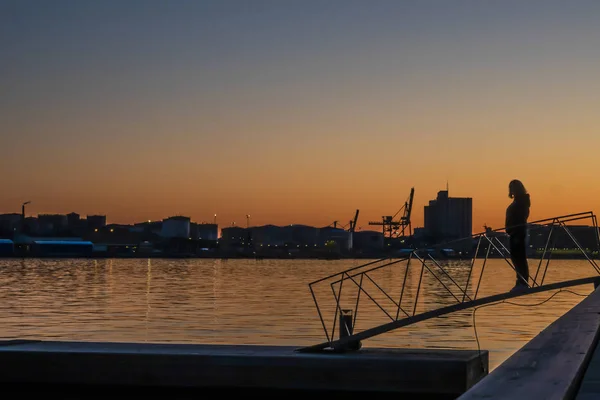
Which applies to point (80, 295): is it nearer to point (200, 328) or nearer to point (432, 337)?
point (200, 328)

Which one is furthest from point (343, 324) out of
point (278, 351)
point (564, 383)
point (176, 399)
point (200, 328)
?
point (200, 328)

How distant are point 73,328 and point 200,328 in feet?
16.3

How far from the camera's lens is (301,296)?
2552 inches

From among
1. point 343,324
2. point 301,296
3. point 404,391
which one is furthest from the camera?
point 301,296

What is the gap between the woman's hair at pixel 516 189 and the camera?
18172 mm

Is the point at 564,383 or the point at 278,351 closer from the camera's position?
the point at 564,383

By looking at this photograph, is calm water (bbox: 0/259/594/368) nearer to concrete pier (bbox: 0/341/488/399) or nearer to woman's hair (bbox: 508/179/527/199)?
woman's hair (bbox: 508/179/527/199)

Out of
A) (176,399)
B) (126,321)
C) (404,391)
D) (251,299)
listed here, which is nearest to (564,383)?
(404,391)

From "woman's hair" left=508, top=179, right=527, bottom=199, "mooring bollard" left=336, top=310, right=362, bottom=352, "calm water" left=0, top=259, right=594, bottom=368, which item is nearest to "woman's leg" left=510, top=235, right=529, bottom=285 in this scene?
"woman's hair" left=508, top=179, right=527, bottom=199

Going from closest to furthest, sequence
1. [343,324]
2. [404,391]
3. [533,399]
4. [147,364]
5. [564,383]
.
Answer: [533,399] < [564,383] < [404,391] < [147,364] < [343,324]

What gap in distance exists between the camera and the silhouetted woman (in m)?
18.3

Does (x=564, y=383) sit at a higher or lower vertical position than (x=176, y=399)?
higher

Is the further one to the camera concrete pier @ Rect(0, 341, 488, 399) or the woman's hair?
the woman's hair

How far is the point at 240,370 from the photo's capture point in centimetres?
1592
